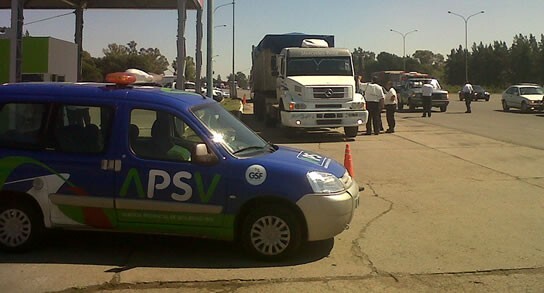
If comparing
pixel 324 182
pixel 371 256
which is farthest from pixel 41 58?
pixel 371 256

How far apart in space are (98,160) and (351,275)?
109 inches

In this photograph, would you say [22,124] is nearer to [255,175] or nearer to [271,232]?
[255,175]

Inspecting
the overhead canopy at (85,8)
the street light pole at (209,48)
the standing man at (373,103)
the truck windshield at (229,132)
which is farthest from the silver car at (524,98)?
the truck windshield at (229,132)

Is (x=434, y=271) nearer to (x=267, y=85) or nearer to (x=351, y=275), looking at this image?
(x=351, y=275)

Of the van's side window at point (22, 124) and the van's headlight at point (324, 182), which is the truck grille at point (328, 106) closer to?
the van's headlight at point (324, 182)

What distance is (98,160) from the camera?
5.70m

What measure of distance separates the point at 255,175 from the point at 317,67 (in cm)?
1307

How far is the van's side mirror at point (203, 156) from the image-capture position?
5.53 metres

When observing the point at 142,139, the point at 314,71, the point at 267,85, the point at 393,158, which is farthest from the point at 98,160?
the point at 267,85

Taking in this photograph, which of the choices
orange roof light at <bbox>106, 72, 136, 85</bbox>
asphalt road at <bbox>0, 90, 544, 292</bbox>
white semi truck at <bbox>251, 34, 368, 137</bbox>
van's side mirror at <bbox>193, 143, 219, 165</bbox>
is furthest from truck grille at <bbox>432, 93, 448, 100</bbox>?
van's side mirror at <bbox>193, 143, 219, 165</bbox>

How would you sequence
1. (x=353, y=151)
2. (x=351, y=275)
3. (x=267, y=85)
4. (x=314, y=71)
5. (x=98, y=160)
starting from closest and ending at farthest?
(x=351, y=275)
(x=98, y=160)
(x=353, y=151)
(x=314, y=71)
(x=267, y=85)

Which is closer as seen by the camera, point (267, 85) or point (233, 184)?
point (233, 184)

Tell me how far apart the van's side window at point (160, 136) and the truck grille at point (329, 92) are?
463 inches

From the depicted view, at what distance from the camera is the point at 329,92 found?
17453mm
